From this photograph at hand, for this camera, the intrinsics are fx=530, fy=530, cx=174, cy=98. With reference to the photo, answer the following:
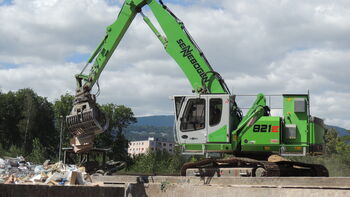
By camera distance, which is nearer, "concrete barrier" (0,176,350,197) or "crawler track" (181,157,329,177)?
"concrete barrier" (0,176,350,197)

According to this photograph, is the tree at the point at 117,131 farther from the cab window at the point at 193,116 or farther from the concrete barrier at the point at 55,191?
the concrete barrier at the point at 55,191

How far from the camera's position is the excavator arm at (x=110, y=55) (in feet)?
49.0

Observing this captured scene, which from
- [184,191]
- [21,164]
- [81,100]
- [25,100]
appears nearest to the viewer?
[184,191]

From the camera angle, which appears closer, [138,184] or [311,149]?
[138,184]

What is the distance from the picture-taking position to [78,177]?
32.7 feet

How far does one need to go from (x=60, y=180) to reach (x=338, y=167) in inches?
1133

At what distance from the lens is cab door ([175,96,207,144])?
43.7 feet

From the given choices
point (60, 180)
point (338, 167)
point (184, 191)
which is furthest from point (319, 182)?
point (338, 167)

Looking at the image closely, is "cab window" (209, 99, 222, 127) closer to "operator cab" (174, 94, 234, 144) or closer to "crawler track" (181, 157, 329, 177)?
"operator cab" (174, 94, 234, 144)

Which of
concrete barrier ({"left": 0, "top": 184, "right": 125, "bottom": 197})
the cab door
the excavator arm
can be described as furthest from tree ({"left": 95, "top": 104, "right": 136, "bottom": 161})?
concrete barrier ({"left": 0, "top": 184, "right": 125, "bottom": 197})

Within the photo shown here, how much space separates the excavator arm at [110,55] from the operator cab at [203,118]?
1254 millimetres

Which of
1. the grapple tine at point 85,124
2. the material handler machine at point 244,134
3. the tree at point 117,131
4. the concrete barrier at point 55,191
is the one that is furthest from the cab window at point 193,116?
the tree at point 117,131

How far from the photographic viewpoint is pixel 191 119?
531 inches

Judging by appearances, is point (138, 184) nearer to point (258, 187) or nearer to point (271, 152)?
point (258, 187)
